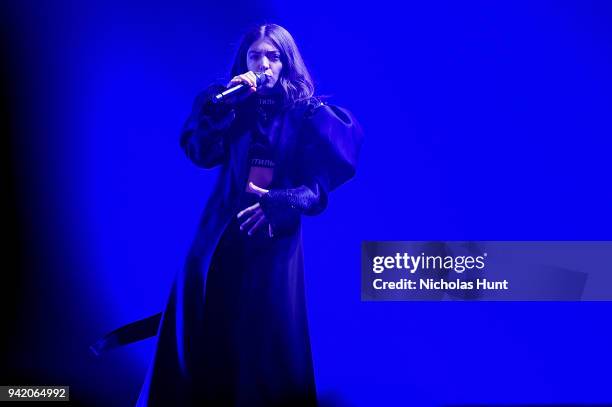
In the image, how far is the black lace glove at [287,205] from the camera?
270 centimetres

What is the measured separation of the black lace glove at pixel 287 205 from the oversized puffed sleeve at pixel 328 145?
6cm

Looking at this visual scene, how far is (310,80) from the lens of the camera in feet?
9.14

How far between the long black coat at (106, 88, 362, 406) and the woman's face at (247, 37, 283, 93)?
15 cm

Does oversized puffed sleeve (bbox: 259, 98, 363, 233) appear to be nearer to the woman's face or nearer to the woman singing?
the woman singing

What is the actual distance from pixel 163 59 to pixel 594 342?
86.5 inches

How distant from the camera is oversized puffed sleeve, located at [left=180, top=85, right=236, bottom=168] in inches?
109

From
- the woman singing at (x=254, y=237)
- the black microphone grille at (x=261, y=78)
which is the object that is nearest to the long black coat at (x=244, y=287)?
the woman singing at (x=254, y=237)

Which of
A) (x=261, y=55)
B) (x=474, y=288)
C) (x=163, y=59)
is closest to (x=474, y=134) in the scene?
(x=474, y=288)

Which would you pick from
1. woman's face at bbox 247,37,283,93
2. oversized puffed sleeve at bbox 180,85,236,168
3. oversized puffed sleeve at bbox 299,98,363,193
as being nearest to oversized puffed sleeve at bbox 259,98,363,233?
oversized puffed sleeve at bbox 299,98,363,193

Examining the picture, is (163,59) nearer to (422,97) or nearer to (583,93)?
(422,97)

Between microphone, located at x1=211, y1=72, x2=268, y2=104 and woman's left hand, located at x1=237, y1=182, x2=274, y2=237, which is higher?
microphone, located at x1=211, y1=72, x2=268, y2=104

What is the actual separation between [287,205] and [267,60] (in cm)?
64

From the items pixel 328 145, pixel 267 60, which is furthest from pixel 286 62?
pixel 328 145

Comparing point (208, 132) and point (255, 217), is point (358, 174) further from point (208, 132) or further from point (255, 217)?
point (208, 132)
